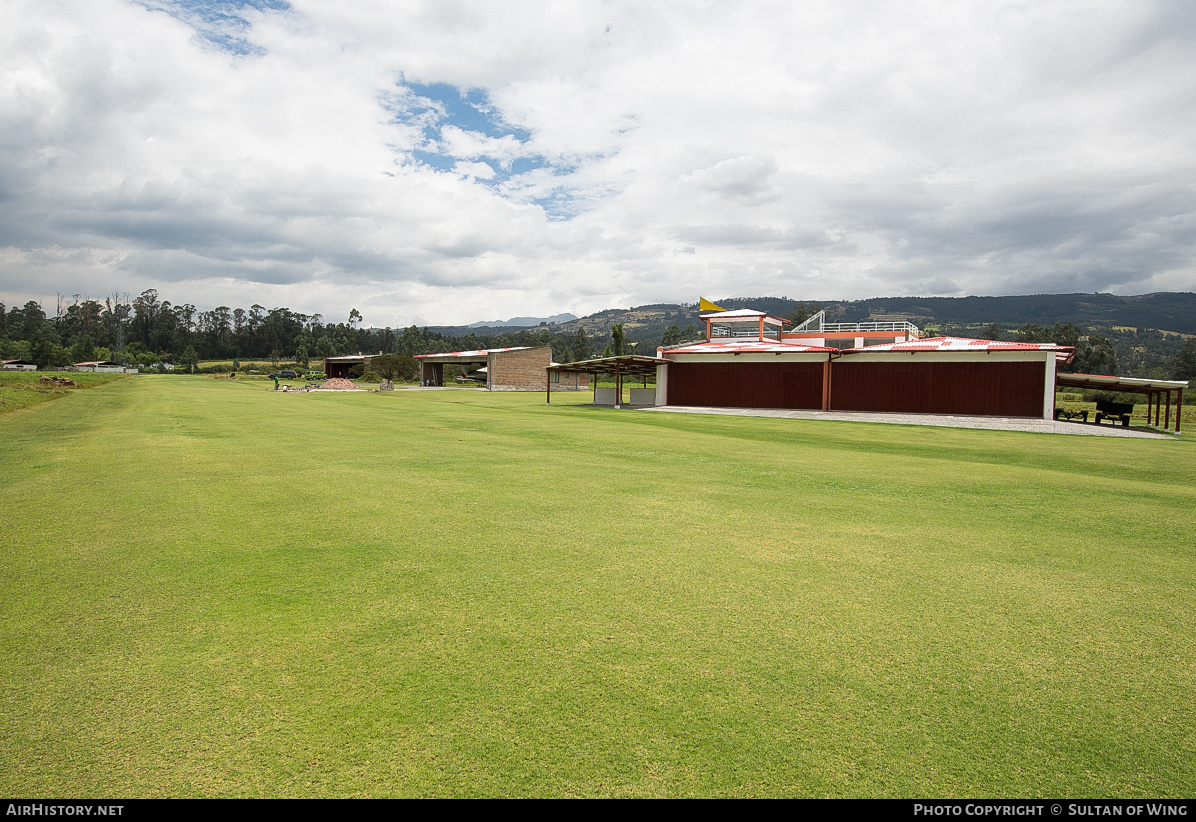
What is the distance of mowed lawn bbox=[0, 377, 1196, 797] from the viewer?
2.75 meters

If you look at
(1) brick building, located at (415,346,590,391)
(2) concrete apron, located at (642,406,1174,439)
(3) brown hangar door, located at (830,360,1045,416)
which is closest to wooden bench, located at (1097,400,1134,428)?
(2) concrete apron, located at (642,406,1174,439)

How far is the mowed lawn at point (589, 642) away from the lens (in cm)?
275

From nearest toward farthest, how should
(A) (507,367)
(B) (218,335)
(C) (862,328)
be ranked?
(C) (862,328), (A) (507,367), (B) (218,335)

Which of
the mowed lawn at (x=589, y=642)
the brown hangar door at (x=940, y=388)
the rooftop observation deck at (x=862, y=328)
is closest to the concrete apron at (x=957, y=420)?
the brown hangar door at (x=940, y=388)

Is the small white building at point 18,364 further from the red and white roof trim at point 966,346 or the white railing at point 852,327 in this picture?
the red and white roof trim at point 966,346

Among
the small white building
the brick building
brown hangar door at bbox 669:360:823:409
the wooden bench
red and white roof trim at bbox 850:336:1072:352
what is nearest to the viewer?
the wooden bench

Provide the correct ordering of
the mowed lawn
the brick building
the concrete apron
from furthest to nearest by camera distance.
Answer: the brick building
the concrete apron
the mowed lawn

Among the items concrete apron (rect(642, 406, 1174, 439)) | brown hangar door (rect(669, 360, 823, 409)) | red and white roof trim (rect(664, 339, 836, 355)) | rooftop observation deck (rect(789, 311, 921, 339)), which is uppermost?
rooftop observation deck (rect(789, 311, 921, 339))

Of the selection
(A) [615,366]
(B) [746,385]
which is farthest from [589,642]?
(B) [746,385]

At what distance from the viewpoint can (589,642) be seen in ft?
13.0

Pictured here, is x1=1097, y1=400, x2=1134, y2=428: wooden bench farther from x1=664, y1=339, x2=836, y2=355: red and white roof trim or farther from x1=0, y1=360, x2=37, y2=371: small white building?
x1=0, y1=360, x2=37, y2=371: small white building

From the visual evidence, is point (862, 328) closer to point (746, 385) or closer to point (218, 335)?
point (746, 385)

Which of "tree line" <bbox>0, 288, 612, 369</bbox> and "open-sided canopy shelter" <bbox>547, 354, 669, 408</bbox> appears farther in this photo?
"tree line" <bbox>0, 288, 612, 369</bbox>

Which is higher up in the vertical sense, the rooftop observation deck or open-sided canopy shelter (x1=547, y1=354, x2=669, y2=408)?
the rooftop observation deck
